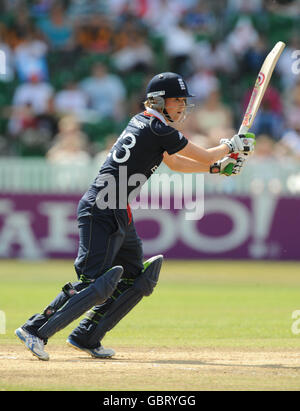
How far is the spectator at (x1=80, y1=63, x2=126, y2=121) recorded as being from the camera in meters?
17.0

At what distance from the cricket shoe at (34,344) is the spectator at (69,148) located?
8.61 metres

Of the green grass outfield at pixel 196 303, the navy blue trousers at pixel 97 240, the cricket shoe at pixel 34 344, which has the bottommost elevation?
the green grass outfield at pixel 196 303

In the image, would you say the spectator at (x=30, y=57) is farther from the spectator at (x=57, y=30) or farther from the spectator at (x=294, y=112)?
the spectator at (x=294, y=112)

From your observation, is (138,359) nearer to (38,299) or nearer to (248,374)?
(248,374)

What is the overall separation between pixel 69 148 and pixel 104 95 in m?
2.20

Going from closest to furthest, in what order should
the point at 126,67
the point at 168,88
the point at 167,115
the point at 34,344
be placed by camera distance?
the point at 34,344 < the point at 168,88 < the point at 167,115 < the point at 126,67

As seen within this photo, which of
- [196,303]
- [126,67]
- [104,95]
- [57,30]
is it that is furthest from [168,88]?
[57,30]

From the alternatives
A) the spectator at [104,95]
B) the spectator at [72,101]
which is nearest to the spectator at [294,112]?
the spectator at [104,95]

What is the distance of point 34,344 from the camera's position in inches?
262

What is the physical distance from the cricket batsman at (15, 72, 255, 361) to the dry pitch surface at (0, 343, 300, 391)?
252mm

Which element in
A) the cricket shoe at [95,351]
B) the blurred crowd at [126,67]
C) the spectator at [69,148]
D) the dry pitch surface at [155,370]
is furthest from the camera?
the blurred crowd at [126,67]

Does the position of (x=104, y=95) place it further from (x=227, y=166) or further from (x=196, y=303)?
(x=227, y=166)

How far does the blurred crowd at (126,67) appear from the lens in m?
16.1
